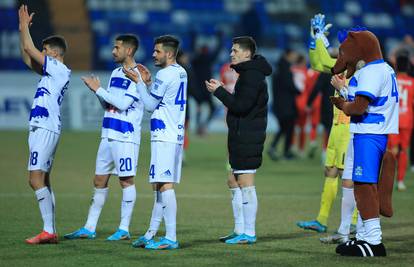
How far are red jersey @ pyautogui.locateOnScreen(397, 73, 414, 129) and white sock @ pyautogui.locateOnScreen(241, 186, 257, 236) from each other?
19.6 ft

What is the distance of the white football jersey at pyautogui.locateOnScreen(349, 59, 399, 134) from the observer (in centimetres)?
937

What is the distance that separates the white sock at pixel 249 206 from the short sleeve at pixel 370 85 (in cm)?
172

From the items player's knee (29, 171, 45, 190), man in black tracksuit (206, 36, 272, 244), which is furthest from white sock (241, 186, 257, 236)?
player's knee (29, 171, 45, 190)

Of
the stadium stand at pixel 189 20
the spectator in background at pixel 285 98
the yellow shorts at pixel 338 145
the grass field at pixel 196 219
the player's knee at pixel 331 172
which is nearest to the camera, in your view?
the grass field at pixel 196 219

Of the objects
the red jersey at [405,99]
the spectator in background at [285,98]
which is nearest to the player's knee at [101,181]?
the red jersey at [405,99]

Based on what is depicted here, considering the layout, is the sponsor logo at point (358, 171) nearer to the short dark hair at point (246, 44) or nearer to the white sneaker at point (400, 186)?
the short dark hair at point (246, 44)

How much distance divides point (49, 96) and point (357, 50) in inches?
129

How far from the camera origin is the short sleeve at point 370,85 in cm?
933

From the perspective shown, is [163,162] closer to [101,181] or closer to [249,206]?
[101,181]

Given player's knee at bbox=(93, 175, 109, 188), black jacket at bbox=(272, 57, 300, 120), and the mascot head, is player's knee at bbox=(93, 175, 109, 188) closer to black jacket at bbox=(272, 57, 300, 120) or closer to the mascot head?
the mascot head

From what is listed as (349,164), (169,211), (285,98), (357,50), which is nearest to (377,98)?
(357,50)

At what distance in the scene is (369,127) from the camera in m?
9.47

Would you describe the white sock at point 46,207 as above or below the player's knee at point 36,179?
below

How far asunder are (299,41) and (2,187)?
18.7 m
